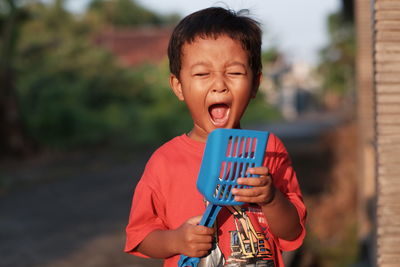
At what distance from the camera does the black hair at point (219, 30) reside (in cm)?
198

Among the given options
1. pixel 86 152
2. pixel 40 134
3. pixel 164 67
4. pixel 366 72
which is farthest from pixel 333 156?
pixel 164 67

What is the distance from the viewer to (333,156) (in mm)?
17078

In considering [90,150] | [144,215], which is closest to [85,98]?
[90,150]

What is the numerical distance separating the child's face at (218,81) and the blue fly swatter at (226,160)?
215 millimetres

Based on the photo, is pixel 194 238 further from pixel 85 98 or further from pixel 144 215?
pixel 85 98

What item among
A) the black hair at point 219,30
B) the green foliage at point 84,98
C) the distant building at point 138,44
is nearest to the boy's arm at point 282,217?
the black hair at point 219,30

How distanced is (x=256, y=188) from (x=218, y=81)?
36cm

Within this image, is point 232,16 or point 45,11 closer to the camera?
point 232,16

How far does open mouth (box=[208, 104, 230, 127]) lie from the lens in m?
1.98

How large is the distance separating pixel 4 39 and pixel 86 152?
3.51 m

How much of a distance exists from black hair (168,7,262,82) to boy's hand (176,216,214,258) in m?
0.47

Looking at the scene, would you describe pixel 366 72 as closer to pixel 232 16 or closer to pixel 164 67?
pixel 232 16

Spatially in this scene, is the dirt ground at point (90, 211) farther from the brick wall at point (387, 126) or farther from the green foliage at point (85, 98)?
the brick wall at point (387, 126)

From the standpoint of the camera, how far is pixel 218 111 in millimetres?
1994
